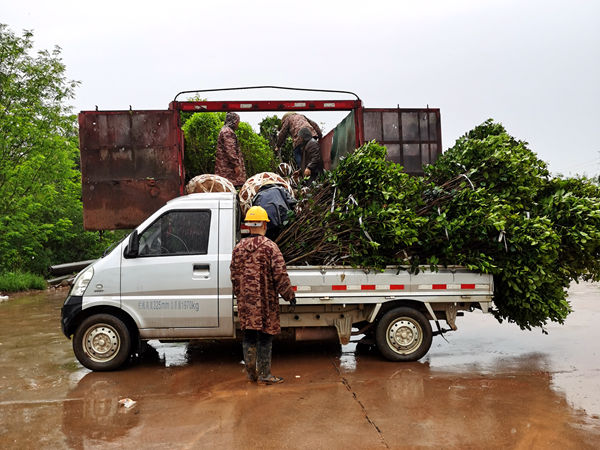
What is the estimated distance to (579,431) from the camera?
434cm

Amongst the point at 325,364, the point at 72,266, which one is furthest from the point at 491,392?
the point at 72,266

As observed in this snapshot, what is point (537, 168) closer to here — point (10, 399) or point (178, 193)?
point (178, 193)

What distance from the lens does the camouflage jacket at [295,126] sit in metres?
10.4

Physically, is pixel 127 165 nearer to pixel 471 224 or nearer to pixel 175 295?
pixel 175 295

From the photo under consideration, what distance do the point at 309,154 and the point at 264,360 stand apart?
4.82 meters

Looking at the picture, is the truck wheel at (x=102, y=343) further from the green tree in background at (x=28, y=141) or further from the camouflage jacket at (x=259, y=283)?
the green tree in background at (x=28, y=141)

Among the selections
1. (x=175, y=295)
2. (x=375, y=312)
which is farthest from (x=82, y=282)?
(x=375, y=312)

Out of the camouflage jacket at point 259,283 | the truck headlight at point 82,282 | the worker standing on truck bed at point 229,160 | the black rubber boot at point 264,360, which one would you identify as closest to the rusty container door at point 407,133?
the worker standing on truck bed at point 229,160

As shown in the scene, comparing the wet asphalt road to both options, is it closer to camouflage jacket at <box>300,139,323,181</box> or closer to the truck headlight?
the truck headlight

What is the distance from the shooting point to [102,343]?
6.48m

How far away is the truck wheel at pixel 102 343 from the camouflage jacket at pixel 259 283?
1569mm

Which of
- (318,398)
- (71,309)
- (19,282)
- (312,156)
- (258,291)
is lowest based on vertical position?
(318,398)

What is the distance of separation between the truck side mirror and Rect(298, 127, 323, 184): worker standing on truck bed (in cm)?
389

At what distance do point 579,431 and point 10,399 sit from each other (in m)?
5.16
